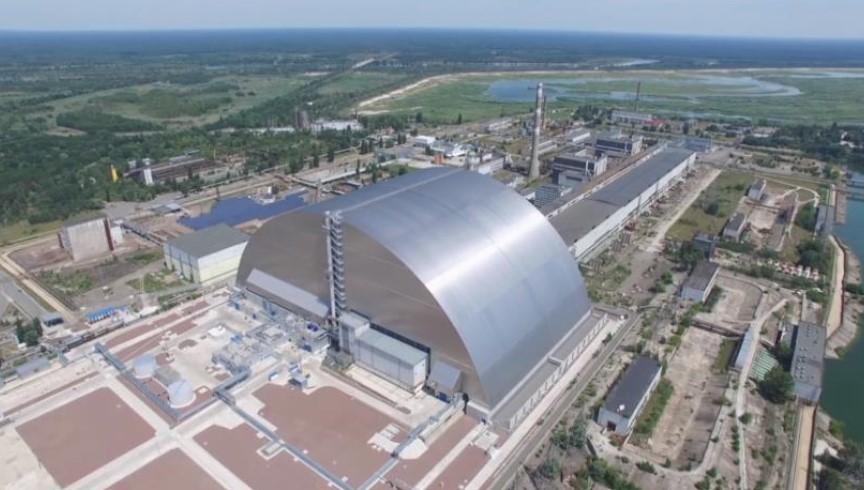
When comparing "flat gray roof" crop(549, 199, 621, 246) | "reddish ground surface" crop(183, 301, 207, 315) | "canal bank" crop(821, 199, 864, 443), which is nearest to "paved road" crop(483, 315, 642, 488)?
"canal bank" crop(821, 199, 864, 443)

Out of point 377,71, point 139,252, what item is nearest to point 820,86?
point 377,71

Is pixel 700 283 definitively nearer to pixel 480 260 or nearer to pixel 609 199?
pixel 609 199

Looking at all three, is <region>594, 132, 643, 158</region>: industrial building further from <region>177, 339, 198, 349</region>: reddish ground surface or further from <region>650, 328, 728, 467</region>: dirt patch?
<region>177, 339, 198, 349</region>: reddish ground surface

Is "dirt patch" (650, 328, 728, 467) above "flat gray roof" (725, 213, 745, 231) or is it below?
below

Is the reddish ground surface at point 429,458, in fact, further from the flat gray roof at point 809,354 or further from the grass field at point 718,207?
the grass field at point 718,207

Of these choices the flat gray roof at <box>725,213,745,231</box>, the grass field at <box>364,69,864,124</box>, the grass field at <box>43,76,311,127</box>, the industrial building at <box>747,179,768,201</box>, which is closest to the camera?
the flat gray roof at <box>725,213,745,231</box>

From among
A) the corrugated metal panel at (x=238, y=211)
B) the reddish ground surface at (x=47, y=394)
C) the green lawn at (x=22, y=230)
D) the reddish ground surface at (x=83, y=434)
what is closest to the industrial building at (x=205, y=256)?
the corrugated metal panel at (x=238, y=211)

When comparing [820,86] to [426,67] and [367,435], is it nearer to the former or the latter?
[426,67]
